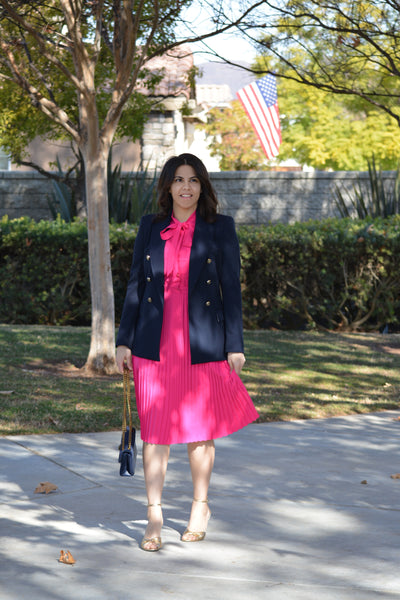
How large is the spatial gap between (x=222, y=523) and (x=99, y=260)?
471 centimetres

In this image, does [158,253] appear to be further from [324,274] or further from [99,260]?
[324,274]

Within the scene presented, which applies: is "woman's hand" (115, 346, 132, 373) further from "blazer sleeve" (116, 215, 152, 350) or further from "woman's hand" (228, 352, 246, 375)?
"woman's hand" (228, 352, 246, 375)

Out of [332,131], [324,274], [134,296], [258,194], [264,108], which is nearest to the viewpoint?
[134,296]

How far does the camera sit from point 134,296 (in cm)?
398

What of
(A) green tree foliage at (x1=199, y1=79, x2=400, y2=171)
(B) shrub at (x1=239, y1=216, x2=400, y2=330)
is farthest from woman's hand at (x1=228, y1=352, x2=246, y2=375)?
(A) green tree foliage at (x1=199, y1=79, x2=400, y2=171)

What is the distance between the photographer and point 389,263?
456 inches

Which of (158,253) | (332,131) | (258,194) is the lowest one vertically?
(158,253)

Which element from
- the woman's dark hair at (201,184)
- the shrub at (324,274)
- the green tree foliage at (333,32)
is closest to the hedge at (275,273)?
the shrub at (324,274)

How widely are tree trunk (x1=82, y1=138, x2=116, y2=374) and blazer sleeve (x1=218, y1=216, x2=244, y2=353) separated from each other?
14.8ft

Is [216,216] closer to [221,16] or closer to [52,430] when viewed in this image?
[52,430]

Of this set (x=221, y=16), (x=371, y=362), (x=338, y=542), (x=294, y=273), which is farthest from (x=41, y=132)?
(x=338, y=542)

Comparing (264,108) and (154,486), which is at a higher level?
(264,108)

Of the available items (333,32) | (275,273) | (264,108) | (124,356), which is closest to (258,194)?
(275,273)

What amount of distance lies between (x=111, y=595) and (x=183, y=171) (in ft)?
6.52
